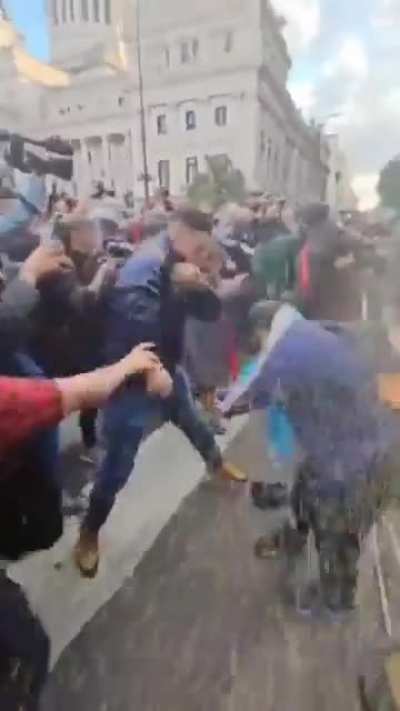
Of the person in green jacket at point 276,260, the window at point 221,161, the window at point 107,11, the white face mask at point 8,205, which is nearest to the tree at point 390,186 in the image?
the person in green jacket at point 276,260

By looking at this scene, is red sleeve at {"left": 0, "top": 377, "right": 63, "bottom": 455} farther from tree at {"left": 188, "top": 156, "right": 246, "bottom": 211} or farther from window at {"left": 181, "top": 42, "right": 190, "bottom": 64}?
window at {"left": 181, "top": 42, "right": 190, "bottom": 64}

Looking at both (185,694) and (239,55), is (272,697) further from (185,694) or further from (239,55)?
(239,55)

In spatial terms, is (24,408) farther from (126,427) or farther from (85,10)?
(85,10)

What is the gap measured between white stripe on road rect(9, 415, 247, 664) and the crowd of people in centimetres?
2

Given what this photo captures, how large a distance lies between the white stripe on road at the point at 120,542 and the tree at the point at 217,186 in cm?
34

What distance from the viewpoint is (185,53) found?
1.29 metres

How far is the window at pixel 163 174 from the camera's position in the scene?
132 cm

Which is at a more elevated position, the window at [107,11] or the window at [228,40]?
the window at [107,11]

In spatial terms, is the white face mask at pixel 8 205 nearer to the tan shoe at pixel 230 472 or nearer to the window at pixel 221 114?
the window at pixel 221 114

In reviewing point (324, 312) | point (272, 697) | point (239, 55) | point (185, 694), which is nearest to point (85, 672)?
point (185, 694)

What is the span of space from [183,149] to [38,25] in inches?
11.1

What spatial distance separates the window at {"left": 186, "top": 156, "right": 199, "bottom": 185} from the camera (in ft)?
4.36

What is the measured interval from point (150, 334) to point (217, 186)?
0.86 ft

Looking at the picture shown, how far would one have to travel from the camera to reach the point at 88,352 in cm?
125
